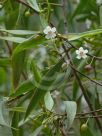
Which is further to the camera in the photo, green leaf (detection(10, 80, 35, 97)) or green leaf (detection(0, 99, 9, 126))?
green leaf (detection(10, 80, 35, 97))

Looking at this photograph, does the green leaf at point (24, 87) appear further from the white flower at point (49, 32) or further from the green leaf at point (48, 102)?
the white flower at point (49, 32)

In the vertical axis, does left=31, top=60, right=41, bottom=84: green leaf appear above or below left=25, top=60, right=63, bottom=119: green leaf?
above

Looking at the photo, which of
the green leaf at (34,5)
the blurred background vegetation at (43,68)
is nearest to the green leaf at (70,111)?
the blurred background vegetation at (43,68)

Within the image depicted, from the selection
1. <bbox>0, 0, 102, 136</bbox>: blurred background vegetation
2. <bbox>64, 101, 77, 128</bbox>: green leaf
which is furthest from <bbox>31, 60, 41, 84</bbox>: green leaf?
<bbox>64, 101, 77, 128</bbox>: green leaf

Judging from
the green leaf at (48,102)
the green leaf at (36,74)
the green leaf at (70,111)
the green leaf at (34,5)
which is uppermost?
the green leaf at (34,5)

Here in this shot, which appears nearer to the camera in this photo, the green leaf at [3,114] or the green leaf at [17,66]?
the green leaf at [3,114]

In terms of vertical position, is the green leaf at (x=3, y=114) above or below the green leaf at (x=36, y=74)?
below

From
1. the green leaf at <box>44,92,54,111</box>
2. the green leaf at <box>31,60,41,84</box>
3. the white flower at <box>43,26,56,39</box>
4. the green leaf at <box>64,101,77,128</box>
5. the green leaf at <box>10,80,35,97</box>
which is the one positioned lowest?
the green leaf at <box>64,101,77,128</box>

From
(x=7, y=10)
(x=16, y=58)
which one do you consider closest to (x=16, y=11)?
(x=7, y=10)

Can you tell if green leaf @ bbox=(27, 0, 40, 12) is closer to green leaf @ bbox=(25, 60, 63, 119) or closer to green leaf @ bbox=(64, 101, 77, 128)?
green leaf @ bbox=(25, 60, 63, 119)

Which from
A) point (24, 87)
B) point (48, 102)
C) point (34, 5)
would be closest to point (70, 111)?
point (48, 102)
